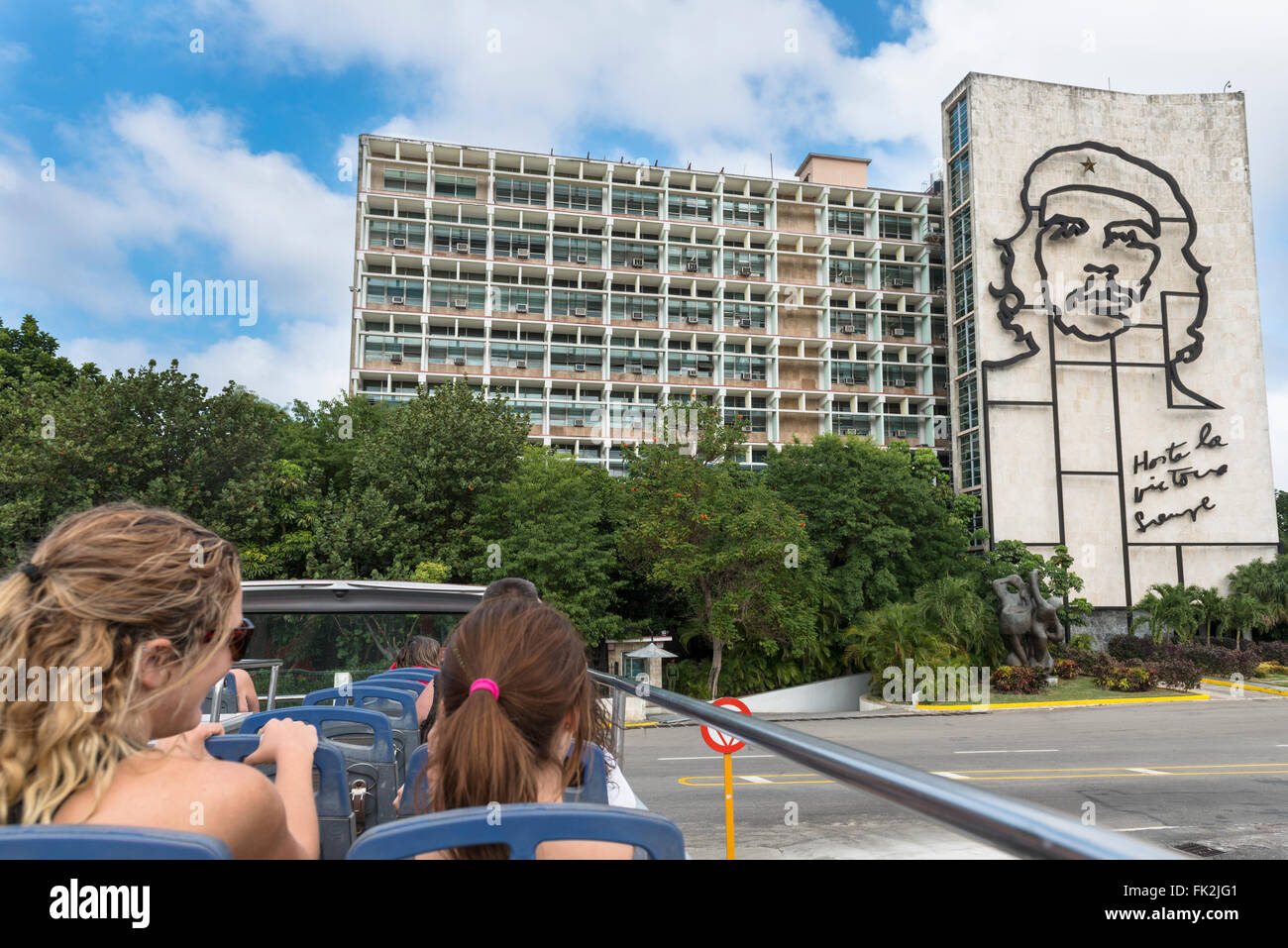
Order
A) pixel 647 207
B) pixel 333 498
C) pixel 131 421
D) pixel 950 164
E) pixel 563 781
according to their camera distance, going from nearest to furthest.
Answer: pixel 563 781
pixel 131 421
pixel 333 498
pixel 950 164
pixel 647 207

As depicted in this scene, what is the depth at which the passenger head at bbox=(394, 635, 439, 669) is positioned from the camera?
6285 mm

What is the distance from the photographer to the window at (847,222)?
61906 mm

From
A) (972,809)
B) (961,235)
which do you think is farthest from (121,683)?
(961,235)

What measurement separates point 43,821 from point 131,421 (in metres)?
28.1

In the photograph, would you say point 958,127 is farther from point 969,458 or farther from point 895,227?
point 969,458

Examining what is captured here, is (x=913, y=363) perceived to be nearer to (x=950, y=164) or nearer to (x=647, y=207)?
(x=950, y=164)

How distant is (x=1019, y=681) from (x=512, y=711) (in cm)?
3012

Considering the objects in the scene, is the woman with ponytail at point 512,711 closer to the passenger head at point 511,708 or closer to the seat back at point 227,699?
the passenger head at point 511,708

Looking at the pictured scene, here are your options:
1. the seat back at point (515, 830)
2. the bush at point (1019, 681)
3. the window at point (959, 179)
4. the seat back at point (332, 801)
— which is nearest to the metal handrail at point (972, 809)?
the seat back at point (515, 830)

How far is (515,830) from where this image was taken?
1.22 m

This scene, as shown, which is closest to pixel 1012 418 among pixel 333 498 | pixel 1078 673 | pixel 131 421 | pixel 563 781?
pixel 1078 673

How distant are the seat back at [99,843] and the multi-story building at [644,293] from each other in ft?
165

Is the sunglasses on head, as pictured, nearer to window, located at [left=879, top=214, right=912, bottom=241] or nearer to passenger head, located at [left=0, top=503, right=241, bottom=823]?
passenger head, located at [left=0, top=503, right=241, bottom=823]
